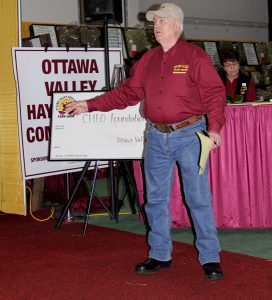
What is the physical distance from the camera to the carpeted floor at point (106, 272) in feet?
9.91

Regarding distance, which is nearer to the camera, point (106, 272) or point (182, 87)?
point (182, 87)

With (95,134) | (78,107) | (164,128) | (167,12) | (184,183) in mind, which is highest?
(167,12)

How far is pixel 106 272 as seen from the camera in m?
3.43

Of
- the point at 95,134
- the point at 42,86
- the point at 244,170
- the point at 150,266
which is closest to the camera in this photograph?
the point at 150,266

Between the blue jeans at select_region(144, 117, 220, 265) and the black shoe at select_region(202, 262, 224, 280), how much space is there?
27mm

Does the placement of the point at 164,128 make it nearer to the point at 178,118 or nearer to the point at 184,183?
the point at 178,118

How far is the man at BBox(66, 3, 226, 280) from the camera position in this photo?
3068 millimetres

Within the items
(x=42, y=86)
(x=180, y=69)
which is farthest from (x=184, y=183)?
(x=42, y=86)

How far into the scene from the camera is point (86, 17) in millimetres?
4832

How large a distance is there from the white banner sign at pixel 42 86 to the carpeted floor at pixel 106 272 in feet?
2.22

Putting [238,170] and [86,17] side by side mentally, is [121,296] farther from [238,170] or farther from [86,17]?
[86,17]

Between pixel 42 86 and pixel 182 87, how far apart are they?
81.8 inches

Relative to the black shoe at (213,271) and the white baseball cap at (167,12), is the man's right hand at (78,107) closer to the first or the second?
the white baseball cap at (167,12)

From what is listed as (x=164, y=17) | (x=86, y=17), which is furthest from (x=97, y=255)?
(x=86, y=17)
